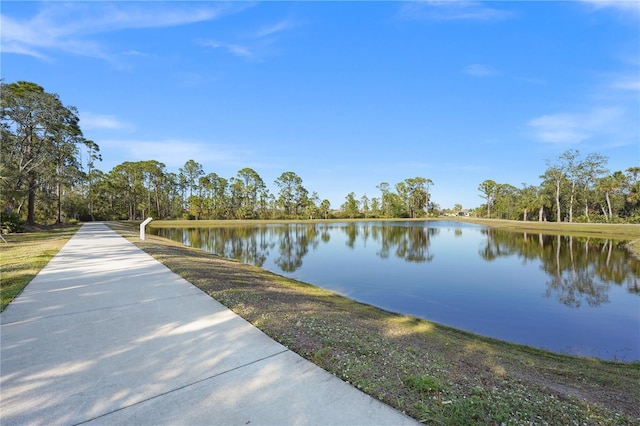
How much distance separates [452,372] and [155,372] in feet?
9.52

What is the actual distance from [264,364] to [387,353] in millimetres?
1410

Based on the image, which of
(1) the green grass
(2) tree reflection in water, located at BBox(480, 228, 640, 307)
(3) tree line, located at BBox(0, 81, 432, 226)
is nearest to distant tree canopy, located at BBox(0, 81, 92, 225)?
(3) tree line, located at BBox(0, 81, 432, 226)

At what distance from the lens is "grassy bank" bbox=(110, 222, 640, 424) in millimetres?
2350

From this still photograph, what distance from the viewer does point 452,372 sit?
304 cm

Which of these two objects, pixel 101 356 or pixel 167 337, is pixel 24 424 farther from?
pixel 167 337

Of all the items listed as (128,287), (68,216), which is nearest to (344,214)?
(68,216)

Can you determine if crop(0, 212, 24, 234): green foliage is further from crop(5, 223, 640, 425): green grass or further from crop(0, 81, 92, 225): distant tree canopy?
crop(5, 223, 640, 425): green grass

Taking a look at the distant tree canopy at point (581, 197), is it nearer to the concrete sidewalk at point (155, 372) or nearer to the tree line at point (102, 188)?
the tree line at point (102, 188)

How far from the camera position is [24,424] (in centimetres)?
202

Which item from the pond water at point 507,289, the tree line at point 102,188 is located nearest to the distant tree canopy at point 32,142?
the tree line at point 102,188

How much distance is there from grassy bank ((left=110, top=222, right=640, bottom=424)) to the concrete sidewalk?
0.78ft

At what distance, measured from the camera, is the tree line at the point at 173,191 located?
67.1 ft

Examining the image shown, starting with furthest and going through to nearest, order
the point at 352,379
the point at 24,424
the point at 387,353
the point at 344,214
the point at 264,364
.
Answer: the point at 344,214, the point at 387,353, the point at 264,364, the point at 352,379, the point at 24,424

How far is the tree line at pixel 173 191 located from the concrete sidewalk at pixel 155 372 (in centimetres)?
1665
